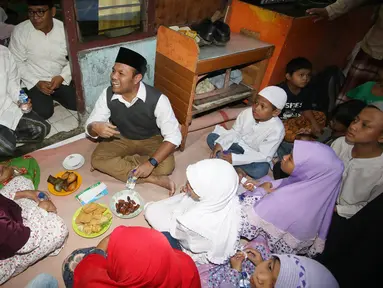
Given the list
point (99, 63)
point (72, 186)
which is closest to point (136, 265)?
point (72, 186)

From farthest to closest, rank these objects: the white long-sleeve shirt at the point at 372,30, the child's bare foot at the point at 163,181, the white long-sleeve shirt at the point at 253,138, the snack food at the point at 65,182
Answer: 1. the white long-sleeve shirt at the point at 372,30
2. the white long-sleeve shirt at the point at 253,138
3. the child's bare foot at the point at 163,181
4. the snack food at the point at 65,182

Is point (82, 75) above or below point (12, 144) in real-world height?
above

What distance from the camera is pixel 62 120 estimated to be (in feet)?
11.5

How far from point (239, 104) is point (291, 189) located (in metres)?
2.39

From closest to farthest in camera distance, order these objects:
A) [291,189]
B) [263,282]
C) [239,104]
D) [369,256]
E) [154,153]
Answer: [369,256] → [263,282] → [291,189] → [154,153] → [239,104]

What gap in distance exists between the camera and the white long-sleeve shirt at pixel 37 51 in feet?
10.5

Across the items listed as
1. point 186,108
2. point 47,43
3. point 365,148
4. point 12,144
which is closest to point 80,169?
point 12,144

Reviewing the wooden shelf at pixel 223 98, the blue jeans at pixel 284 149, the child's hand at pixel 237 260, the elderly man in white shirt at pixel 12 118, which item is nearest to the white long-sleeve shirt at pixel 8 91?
the elderly man in white shirt at pixel 12 118

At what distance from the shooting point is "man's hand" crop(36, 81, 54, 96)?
341cm

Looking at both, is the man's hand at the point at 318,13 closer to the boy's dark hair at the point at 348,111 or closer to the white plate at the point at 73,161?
the boy's dark hair at the point at 348,111

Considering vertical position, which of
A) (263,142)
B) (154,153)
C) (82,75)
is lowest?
(154,153)

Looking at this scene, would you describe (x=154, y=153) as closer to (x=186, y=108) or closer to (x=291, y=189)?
(x=186, y=108)

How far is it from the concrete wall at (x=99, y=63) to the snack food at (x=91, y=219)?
4.64 ft

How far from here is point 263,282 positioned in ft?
5.48
